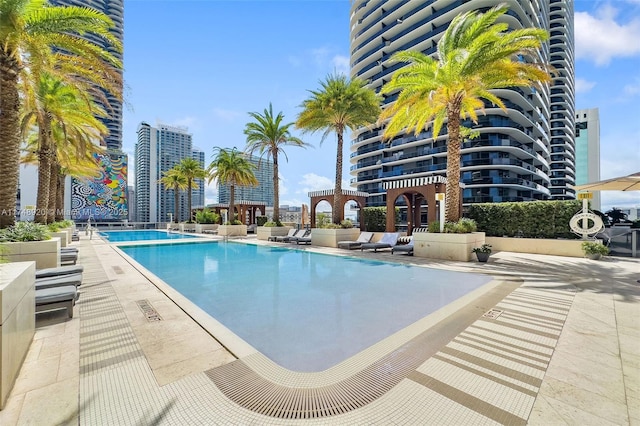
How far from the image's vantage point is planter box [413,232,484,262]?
37.6 ft

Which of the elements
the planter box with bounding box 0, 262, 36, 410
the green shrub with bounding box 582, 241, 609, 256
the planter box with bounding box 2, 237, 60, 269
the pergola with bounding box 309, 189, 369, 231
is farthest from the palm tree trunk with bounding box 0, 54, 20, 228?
the green shrub with bounding box 582, 241, 609, 256

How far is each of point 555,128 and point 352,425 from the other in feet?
322

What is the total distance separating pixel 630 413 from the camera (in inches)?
96.0

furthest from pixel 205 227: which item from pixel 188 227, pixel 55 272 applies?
pixel 55 272

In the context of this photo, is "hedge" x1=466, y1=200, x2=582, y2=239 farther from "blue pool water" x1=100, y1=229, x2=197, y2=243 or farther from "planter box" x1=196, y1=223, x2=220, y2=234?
"planter box" x1=196, y1=223, x2=220, y2=234

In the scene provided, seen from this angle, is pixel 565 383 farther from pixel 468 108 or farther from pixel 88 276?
pixel 468 108

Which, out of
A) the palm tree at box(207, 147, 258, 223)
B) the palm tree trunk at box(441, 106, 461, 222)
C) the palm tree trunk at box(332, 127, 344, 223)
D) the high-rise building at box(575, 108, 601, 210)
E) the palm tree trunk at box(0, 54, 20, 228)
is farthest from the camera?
the high-rise building at box(575, 108, 601, 210)

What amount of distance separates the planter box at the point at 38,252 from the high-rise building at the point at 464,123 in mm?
31378

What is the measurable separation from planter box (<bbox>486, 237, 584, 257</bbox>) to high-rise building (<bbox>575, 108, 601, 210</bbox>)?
130 metres

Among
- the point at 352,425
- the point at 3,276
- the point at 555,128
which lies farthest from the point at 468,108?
the point at 555,128

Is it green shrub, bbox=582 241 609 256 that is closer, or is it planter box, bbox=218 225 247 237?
→ green shrub, bbox=582 241 609 256

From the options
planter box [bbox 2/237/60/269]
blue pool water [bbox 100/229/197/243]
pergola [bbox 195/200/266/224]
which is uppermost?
pergola [bbox 195/200/266/224]

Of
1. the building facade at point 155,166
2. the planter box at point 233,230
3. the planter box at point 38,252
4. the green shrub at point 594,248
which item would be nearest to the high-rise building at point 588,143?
the green shrub at point 594,248

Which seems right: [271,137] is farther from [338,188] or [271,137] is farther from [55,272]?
[55,272]
